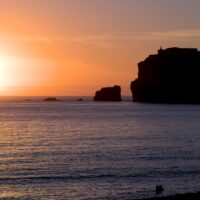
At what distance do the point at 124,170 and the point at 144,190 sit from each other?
27.7 feet

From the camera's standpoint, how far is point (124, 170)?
4666 centimetres

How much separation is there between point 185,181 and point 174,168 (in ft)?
20.3

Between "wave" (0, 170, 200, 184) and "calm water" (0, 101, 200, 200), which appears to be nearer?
"calm water" (0, 101, 200, 200)

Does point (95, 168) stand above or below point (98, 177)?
above

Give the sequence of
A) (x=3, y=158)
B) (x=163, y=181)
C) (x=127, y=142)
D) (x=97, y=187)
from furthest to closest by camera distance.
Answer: (x=127, y=142) < (x=3, y=158) < (x=163, y=181) < (x=97, y=187)

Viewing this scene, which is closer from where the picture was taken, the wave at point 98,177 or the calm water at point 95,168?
the calm water at point 95,168

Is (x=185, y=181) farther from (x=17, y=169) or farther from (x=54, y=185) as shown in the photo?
(x=17, y=169)

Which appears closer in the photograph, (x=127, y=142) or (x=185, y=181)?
(x=185, y=181)

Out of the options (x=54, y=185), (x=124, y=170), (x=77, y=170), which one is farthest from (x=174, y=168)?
(x=54, y=185)

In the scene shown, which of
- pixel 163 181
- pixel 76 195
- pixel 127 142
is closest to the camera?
pixel 76 195

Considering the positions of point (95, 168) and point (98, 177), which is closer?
point (98, 177)

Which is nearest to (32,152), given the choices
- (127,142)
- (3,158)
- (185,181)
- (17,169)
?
(3,158)

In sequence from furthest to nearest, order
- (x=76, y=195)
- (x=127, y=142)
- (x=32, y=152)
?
(x=127, y=142)
(x=32, y=152)
(x=76, y=195)

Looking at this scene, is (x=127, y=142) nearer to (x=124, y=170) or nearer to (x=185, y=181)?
(x=124, y=170)
